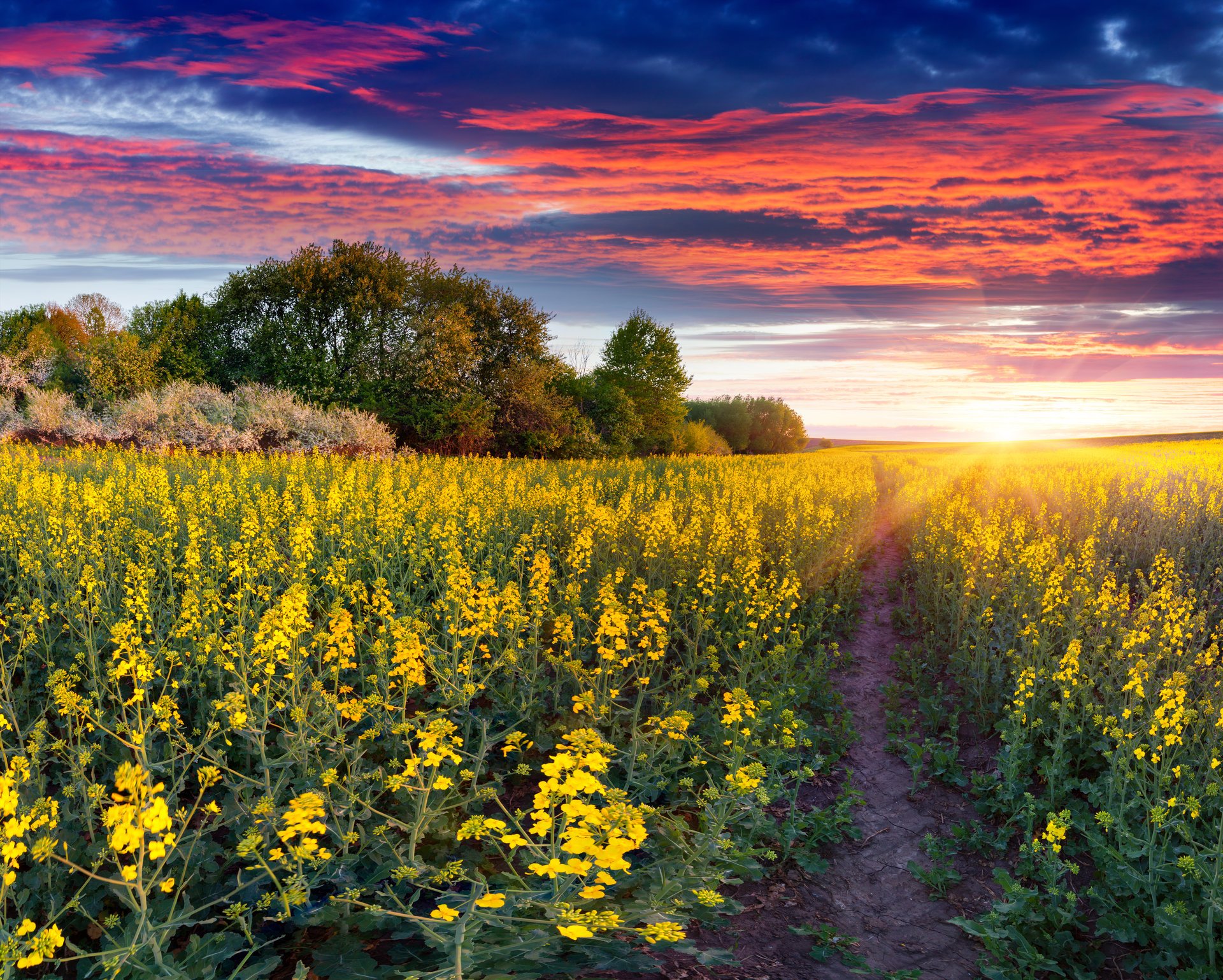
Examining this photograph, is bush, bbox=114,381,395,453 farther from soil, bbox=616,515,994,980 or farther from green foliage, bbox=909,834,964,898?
green foliage, bbox=909,834,964,898

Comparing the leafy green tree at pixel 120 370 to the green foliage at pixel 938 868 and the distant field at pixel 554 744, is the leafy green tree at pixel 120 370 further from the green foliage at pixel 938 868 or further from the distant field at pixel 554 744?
the green foliage at pixel 938 868

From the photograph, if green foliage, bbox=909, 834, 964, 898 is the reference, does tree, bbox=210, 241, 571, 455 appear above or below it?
above

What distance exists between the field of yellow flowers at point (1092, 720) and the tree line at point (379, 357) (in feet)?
100

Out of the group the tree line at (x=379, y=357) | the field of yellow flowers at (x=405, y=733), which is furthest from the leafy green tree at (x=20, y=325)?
the field of yellow flowers at (x=405, y=733)

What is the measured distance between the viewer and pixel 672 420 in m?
50.0

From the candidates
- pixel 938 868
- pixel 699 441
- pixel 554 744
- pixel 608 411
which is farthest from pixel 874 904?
pixel 699 441

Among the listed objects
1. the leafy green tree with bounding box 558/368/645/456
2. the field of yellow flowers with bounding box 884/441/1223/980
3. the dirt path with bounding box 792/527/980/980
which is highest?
the leafy green tree with bounding box 558/368/645/456

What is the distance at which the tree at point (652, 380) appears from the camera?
163ft

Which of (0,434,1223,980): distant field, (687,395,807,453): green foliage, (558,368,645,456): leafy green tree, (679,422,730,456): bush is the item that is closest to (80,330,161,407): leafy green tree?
(558,368,645,456): leafy green tree

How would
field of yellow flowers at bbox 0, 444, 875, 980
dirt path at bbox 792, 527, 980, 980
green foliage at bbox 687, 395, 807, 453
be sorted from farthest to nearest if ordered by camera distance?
green foliage at bbox 687, 395, 807, 453 < dirt path at bbox 792, 527, 980, 980 < field of yellow flowers at bbox 0, 444, 875, 980

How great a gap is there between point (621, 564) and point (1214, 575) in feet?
32.5

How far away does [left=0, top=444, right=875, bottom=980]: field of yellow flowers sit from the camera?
10.1ft

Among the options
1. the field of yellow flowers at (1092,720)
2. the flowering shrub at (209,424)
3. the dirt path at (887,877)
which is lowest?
the dirt path at (887,877)

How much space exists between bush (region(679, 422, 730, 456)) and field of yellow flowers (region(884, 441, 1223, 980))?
38713 millimetres
